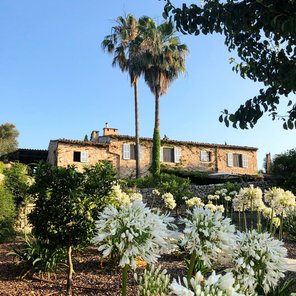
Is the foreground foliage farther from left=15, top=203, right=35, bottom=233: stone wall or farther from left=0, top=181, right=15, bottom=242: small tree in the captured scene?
left=15, top=203, right=35, bottom=233: stone wall

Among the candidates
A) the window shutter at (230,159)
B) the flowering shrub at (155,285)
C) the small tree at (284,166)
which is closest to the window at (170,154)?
the window shutter at (230,159)

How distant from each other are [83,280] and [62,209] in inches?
53.8

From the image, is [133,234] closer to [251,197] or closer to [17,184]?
[251,197]

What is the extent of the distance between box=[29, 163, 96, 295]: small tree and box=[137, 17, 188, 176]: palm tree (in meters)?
27.2

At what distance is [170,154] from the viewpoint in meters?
37.2

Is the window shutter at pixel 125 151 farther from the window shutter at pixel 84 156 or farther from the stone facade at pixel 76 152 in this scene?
the window shutter at pixel 84 156

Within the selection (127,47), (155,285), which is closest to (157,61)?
(127,47)

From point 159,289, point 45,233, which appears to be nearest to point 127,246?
point 159,289

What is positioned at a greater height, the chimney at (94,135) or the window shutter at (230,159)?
the chimney at (94,135)

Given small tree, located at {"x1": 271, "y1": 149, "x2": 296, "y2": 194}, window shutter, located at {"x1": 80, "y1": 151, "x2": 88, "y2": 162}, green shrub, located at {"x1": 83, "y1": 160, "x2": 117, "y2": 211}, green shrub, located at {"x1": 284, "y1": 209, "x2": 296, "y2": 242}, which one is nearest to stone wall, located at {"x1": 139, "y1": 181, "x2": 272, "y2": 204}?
small tree, located at {"x1": 271, "y1": 149, "x2": 296, "y2": 194}

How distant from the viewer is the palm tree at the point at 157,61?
110 ft

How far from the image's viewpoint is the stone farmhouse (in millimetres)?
34281

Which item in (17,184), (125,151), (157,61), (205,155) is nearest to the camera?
(17,184)

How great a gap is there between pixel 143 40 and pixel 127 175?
1103 cm
